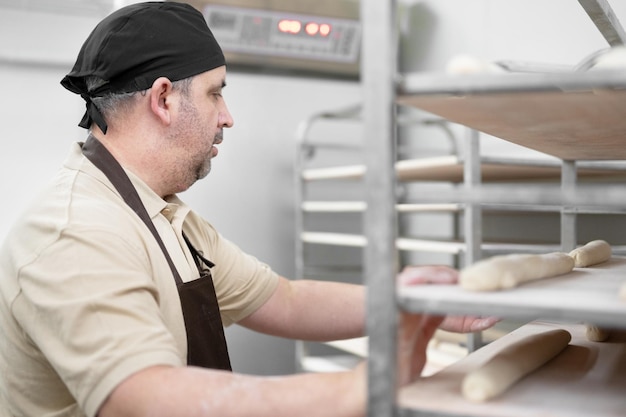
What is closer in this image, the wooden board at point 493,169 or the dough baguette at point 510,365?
the dough baguette at point 510,365

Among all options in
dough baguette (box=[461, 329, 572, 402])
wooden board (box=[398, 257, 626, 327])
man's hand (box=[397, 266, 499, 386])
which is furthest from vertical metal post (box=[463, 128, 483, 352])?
wooden board (box=[398, 257, 626, 327])

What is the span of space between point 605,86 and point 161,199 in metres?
1.08

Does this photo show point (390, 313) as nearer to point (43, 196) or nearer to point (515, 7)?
point (43, 196)

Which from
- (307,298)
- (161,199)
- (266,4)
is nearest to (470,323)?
(307,298)

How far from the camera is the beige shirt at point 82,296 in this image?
109cm

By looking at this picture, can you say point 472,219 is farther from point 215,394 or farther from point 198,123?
point 215,394

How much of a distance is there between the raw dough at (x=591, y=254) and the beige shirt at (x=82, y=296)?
796 millimetres

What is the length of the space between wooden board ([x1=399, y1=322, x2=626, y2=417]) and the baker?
7 cm

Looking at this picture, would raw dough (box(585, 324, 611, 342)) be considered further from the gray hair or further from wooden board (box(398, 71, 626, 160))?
the gray hair

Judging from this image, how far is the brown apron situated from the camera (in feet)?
4.84

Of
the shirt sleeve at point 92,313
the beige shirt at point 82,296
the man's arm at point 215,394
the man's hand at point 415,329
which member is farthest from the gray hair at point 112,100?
the man's hand at point 415,329

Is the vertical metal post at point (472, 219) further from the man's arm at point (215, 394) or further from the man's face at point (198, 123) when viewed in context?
the man's arm at point (215, 394)

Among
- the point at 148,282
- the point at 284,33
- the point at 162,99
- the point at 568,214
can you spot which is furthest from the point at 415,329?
the point at 284,33

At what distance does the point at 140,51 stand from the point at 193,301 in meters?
0.56
